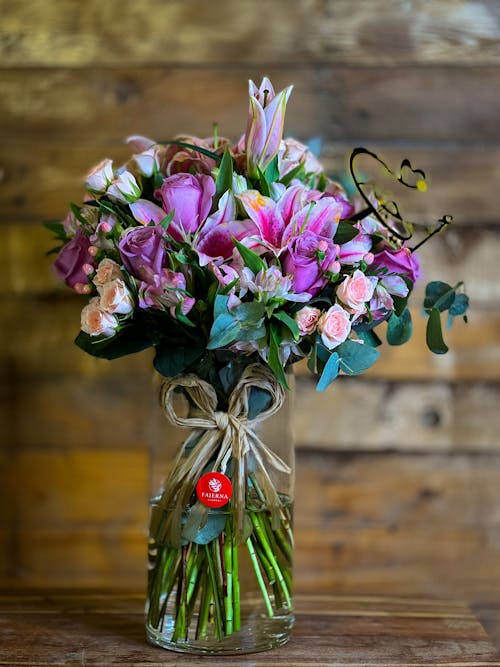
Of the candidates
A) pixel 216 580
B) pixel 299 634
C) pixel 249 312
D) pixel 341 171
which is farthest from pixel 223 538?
pixel 341 171

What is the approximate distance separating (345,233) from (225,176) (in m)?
0.15

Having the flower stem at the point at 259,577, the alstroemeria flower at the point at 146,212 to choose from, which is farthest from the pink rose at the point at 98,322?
the flower stem at the point at 259,577

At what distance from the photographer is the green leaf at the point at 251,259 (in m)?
0.87

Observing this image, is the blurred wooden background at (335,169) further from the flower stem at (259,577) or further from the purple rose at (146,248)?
the purple rose at (146,248)

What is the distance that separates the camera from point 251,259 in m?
0.87

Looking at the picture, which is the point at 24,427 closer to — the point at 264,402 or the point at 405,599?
the point at 264,402

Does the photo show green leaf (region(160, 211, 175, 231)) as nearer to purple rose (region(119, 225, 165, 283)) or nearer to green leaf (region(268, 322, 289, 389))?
purple rose (region(119, 225, 165, 283))

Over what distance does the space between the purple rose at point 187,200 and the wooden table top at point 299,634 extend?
0.51 m

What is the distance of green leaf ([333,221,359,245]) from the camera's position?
3.08 ft

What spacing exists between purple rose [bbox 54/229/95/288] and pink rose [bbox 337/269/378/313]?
0.30m

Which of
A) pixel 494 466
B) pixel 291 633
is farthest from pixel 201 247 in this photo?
pixel 494 466

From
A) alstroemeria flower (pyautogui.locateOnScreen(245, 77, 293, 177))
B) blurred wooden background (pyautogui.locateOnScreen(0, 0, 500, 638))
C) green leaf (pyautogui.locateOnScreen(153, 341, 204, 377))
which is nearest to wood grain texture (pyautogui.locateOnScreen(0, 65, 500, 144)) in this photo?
blurred wooden background (pyautogui.locateOnScreen(0, 0, 500, 638))

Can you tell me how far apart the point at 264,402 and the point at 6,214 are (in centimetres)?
66

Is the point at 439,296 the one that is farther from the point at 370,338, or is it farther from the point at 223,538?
the point at 223,538
